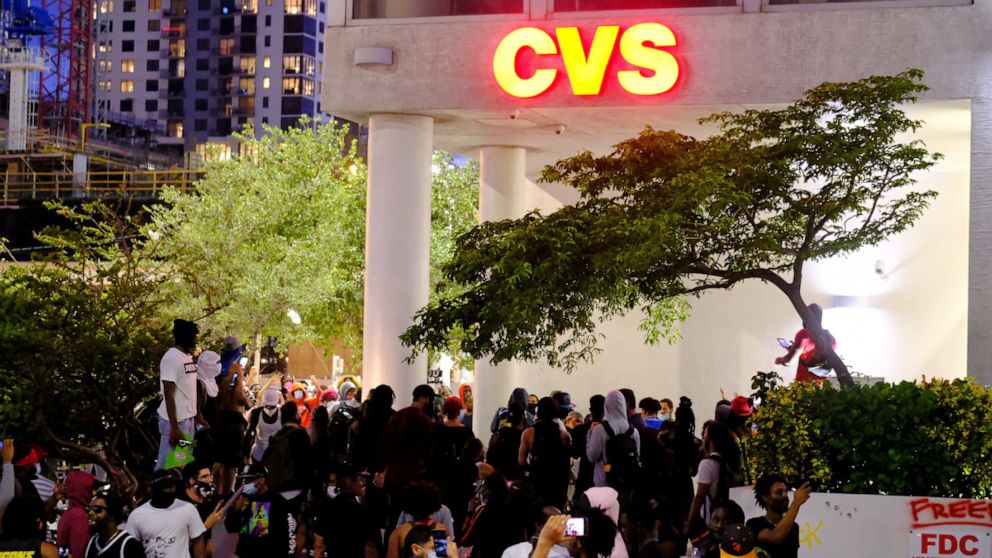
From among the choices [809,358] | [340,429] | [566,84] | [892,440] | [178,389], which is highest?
[566,84]

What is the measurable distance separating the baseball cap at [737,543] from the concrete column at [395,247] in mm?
10690

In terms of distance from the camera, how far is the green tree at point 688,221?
1338 cm

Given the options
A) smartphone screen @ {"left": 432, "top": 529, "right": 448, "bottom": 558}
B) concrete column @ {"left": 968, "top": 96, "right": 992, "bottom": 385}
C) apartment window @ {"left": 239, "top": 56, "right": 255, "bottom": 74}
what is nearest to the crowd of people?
smartphone screen @ {"left": 432, "top": 529, "right": 448, "bottom": 558}

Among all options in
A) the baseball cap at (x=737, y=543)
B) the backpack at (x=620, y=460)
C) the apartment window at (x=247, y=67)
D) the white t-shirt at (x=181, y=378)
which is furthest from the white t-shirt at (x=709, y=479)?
the apartment window at (x=247, y=67)

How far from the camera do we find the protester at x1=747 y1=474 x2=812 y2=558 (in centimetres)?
955

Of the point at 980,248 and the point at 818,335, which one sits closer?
the point at 818,335

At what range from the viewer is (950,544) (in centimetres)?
1152

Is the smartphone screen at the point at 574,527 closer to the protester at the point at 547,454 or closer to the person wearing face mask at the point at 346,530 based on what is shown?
the person wearing face mask at the point at 346,530

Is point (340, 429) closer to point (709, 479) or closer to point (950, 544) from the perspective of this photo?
point (709, 479)

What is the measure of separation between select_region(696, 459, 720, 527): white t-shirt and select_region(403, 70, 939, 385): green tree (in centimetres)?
219

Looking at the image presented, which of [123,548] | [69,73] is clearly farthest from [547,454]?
[69,73]

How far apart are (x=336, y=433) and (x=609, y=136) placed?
7825 mm

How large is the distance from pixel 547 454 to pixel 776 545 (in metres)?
4.01

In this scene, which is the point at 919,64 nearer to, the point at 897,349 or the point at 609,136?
the point at 609,136
